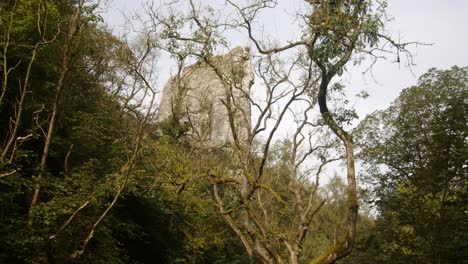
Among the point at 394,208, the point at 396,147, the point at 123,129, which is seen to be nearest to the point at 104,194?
the point at 123,129

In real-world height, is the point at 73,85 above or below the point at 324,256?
above

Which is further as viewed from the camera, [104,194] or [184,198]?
[184,198]

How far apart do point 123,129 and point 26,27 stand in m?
6.06

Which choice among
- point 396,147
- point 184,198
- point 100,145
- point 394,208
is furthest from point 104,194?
point 396,147

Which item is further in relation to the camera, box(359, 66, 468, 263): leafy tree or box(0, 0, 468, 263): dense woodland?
box(359, 66, 468, 263): leafy tree

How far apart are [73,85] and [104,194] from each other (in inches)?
200

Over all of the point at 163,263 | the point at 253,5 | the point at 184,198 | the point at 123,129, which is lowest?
the point at 163,263

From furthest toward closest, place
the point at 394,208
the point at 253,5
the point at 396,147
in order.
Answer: the point at 396,147
the point at 394,208
the point at 253,5

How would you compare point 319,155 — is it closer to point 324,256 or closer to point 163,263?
point 324,256

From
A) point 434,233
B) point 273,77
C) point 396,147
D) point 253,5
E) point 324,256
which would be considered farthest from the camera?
point 396,147

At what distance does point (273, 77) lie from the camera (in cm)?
1202

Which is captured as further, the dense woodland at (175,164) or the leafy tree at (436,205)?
the leafy tree at (436,205)

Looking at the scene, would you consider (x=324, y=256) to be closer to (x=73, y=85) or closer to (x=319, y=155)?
(x=319, y=155)

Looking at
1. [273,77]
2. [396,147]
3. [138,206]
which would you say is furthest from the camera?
[396,147]
